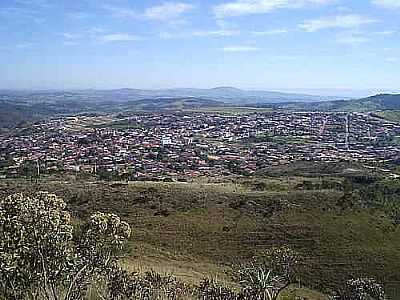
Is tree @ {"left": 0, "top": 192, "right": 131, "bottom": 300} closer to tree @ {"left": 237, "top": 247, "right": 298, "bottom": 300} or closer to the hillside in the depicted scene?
tree @ {"left": 237, "top": 247, "right": 298, "bottom": 300}

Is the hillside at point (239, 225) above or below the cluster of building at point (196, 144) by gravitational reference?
above

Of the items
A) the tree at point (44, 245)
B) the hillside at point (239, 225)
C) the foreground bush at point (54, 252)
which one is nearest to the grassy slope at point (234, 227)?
the hillside at point (239, 225)

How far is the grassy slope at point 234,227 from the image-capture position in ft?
107

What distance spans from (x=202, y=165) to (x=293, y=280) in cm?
5617

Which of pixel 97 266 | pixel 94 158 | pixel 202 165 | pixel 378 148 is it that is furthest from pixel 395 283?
pixel 378 148

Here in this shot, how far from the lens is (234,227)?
126ft

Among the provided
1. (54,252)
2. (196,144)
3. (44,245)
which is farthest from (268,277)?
(196,144)

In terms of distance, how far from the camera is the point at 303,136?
130 metres

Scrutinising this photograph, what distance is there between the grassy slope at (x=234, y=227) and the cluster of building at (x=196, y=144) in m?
20.1

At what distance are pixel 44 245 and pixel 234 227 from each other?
2640 centimetres

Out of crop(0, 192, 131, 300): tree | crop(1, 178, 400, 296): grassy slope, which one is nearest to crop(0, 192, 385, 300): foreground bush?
crop(0, 192, 131, 300): tree

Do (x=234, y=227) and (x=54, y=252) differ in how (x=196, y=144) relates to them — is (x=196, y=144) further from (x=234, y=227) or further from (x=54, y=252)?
(x=54, y=252)

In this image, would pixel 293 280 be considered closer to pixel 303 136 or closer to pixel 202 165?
pixel 202 165

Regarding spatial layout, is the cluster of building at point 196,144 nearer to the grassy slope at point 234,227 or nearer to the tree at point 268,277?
the grassy slope at point 234,227
